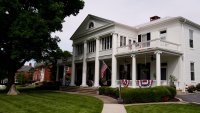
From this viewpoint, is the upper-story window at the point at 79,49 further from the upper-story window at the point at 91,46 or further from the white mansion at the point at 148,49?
the upper-story window at the point at 91,46

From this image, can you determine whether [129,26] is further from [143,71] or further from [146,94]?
[146,94]

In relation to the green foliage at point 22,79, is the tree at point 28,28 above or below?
above

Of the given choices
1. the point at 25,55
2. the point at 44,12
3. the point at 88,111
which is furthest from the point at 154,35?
the point at 88,111

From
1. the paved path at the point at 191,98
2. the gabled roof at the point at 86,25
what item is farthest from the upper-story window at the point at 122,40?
the paved path at the point at 191,98

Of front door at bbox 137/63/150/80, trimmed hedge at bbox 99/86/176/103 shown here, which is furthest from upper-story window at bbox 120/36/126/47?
trimmed hedge at bbox 99/86/176/103

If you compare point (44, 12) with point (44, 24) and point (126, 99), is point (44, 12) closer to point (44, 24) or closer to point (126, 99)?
point (44, 24)

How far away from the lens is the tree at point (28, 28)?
77.4 ft

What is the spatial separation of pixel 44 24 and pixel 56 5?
2.55 meters

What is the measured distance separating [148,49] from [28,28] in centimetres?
1208

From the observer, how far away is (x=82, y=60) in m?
33.6

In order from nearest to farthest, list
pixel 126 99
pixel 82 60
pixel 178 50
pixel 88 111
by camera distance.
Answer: pixel 88 111 → pixel 126 99 → pixel 178 50 → pixel 82 60

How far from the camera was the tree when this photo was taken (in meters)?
23.6

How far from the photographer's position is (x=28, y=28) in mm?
23359

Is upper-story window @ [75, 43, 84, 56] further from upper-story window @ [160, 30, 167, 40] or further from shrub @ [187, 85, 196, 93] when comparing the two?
shrub @ [187, 85, 196, 93]
